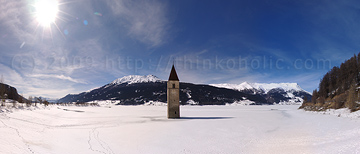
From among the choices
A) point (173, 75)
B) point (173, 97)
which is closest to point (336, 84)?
point (173, 75)

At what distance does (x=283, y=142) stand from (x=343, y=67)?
3455 inches

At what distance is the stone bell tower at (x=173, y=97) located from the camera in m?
37.2

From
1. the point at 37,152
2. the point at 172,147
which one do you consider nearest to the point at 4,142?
the point at 37,152

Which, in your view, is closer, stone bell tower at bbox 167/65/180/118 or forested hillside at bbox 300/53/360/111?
stone bell tower at bbox 167/65/180/118

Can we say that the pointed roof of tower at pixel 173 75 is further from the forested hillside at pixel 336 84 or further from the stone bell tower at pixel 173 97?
the forested hillside at pixel 336 84

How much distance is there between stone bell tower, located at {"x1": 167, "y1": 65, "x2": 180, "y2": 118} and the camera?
122ft

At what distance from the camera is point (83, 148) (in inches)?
468

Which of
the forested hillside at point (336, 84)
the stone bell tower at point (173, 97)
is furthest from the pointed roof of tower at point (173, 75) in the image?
the forested hillside at point (336, 84)

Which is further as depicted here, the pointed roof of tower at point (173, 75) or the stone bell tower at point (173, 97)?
the pointed roof of tower at point (173, 75)

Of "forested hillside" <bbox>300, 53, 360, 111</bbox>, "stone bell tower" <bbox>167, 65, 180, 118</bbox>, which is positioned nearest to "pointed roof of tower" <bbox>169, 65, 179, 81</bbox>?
"stone bell tower" <bbox>167, 65, 180, 118</bbox>

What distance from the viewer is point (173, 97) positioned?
125ft

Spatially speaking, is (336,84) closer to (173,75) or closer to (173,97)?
(173,75)

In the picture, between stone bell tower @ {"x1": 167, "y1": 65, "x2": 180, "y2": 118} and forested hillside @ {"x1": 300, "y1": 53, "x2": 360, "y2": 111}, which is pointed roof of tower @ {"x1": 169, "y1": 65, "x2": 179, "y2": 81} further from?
forested hillside @ {"x1": 300, "y1": 53, "x2": 360, "y2": 111}

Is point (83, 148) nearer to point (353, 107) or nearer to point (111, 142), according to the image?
point (111, 142)
